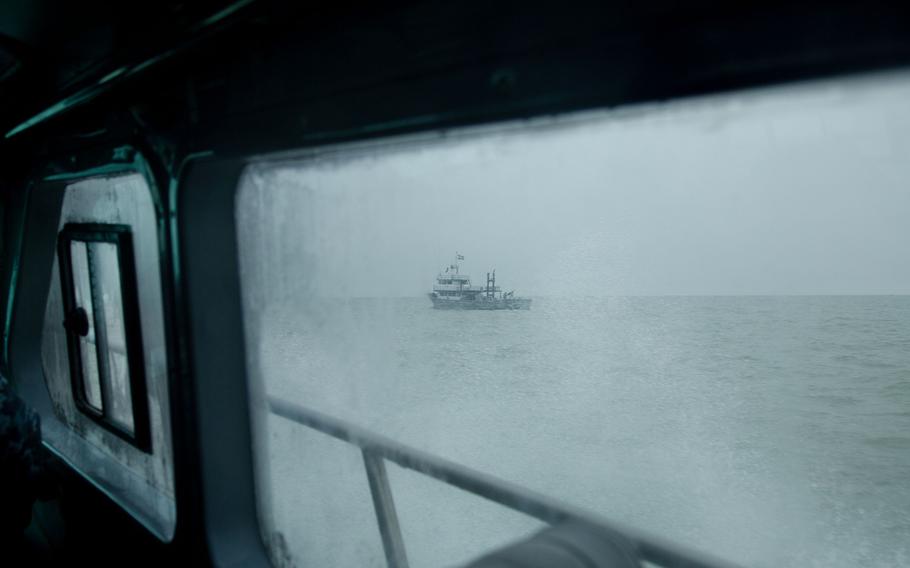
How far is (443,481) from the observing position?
3.62 feet

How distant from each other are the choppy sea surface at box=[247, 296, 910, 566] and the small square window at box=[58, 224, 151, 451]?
104 centimetres

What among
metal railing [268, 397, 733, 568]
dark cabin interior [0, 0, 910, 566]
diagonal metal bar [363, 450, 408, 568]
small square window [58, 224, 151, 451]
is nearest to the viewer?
dark cabin interior [0, 0, 910, 566]

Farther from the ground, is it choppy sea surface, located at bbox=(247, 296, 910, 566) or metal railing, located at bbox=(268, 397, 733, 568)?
metal railing, located at bbox=(268, 397, 733, 568)

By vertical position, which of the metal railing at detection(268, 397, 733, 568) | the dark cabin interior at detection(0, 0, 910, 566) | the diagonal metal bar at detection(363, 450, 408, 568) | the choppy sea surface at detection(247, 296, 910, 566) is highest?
the dark cabin interior at detection(0, 0, 910, 566)

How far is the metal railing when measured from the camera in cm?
78

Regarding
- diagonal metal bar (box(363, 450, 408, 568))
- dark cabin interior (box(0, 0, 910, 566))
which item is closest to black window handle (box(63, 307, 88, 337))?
dark cabin interior (box(0, 0, 910, 566))

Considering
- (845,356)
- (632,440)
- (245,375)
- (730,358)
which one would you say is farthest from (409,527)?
(845,356)

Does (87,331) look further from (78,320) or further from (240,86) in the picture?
(240,86)

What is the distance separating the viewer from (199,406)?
1422 mm

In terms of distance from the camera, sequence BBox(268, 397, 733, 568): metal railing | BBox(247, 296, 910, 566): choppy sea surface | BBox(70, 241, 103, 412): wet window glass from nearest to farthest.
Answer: BBox(268, 397, 733, 568): metal railing
BBox(70, 241, 103, 412): wet window glass
BBox(247, 296, 910, 566): choppy sea surface

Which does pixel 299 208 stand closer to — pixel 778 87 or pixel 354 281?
pixel 354 281

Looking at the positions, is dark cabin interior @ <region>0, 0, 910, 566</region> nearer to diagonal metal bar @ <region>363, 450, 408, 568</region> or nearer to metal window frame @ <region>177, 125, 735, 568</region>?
metal window frame @ <region>177, 125, 735, 568</region>

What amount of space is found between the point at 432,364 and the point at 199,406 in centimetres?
4807

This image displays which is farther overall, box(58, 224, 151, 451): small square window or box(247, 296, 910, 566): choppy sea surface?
box(247, 296, 910, 566): choppy sea surface
